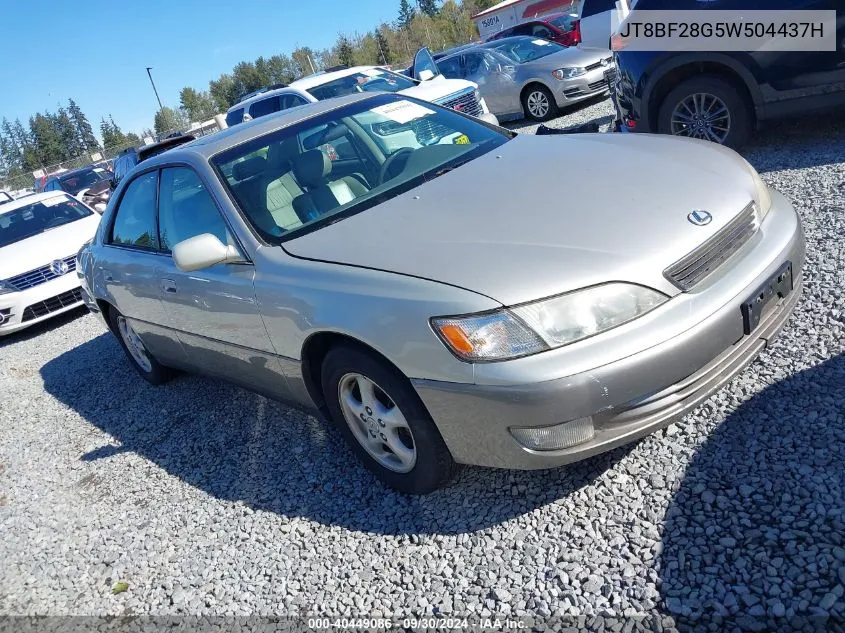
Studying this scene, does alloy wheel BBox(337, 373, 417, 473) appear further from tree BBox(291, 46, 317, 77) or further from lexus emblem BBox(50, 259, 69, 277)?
tree BBox(291, 46, 317, 77)

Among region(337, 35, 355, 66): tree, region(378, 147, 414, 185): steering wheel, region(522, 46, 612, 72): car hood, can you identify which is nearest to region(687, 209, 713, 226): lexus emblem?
region(378, 147, 414, 185): steering wheel

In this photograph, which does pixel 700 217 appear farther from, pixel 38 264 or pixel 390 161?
pixel 38 264

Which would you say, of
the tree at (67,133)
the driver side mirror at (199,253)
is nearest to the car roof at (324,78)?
the driver side mirror at (199,253)

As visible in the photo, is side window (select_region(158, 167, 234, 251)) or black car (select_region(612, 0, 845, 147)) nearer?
side window (select_region(158, 167, 234, 251))

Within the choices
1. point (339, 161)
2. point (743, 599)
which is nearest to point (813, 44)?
point (339, 161)

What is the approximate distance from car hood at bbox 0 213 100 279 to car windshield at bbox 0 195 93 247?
9.5 inches

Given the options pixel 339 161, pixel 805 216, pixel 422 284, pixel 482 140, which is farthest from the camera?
pixel 805 216

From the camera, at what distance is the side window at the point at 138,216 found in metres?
4.07

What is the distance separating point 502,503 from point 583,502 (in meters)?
0.34

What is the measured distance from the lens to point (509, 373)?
2227mm

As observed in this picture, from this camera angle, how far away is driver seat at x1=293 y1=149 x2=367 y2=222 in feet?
10.5

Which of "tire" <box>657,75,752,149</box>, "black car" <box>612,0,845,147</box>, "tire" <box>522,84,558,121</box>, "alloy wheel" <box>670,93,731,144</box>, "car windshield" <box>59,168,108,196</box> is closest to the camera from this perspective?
"black car" <box>612,0,845,147</box>

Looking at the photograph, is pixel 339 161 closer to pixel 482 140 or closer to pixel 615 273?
pixel 482 140

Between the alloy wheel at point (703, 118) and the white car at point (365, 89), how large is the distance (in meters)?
4.31
